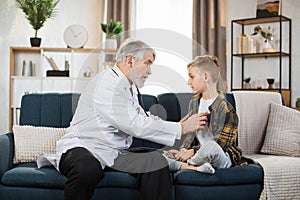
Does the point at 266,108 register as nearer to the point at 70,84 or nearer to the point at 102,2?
the point at 70,84

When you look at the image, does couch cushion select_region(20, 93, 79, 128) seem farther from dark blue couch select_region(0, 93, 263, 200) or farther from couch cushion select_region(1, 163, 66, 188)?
couch cushion select_region(1, 163, 66, 188)

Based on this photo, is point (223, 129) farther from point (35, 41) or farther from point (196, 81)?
point (35, 41)

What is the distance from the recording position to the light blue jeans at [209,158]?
257 cm

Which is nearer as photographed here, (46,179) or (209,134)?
(46,179)

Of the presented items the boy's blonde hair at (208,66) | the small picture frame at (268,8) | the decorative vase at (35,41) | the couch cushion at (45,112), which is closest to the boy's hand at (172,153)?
the boy's blonde hair at (208,66)

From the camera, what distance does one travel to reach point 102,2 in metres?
5.80

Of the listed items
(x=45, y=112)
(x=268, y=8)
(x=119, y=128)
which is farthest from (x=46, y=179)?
(x=268, y=8)

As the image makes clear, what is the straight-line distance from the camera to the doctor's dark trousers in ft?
7.52

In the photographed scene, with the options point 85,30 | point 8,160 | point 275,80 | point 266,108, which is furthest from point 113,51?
point 8,160

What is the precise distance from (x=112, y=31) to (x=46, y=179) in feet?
9.39

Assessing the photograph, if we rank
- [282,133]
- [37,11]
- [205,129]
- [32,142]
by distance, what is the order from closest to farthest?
1. [205,129]
2. [32,142]
3. [282,133]
4. [37,11]

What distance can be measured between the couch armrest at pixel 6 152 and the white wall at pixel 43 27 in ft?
8.33

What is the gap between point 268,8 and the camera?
4641mm

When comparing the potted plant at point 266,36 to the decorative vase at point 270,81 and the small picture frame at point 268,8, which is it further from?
the decorative vase at point 270,81
